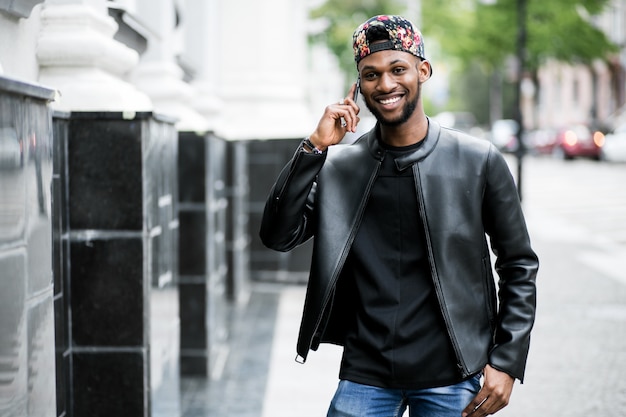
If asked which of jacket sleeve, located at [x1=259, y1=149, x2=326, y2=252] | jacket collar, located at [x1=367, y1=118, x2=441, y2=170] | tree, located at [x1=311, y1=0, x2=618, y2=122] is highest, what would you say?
tree, located at [x1=311, y1=0, x2=618, y2=122]

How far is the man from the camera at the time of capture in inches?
120

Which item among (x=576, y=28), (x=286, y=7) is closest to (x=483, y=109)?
(x=576, y=28)

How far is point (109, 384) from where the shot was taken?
184 inches

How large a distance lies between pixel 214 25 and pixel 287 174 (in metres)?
8.36

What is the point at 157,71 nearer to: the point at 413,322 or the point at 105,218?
the point at 105,218

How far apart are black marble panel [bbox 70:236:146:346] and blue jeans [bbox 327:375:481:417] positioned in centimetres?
180

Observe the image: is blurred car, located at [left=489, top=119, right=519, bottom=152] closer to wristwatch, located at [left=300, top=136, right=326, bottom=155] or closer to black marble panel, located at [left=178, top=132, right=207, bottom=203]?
black marble panel, located at [left=178, top=132, right=207, bottom=203]

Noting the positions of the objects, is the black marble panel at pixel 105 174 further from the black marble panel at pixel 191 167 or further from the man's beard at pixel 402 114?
the black marble panel at pixel 191 167

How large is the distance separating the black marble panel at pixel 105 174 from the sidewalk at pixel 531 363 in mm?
2029

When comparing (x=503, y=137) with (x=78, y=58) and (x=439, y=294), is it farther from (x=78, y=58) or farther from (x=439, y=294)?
(x=439, y=294)

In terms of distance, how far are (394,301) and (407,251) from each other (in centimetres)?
15

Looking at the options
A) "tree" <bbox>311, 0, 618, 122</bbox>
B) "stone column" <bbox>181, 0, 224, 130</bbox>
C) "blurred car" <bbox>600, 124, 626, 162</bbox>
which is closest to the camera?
"stone column" <bbox>181, 0, 224, 130</bbox>

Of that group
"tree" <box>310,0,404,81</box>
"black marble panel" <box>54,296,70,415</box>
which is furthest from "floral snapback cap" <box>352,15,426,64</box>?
"tree" <box>310,0,404,81</box>

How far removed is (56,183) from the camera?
4480 millimetres
